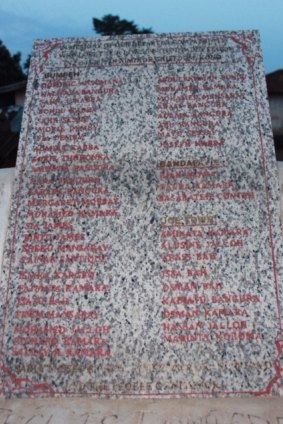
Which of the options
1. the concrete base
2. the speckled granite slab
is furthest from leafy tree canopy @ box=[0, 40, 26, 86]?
the concrete base

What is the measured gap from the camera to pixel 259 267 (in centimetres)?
296

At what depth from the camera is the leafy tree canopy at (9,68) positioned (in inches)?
832

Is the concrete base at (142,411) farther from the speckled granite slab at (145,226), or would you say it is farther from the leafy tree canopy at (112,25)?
the leafy tree canopy at (112,25)

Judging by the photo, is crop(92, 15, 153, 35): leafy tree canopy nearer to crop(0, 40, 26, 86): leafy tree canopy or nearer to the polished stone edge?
crop(0, 40, 26, 86): leafy tree canopy

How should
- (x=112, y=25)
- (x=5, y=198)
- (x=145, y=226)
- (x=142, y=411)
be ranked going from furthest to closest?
(x=112, y=25) → (x=5, y=198) → (x=145, y=226) → (x=142, y=411)

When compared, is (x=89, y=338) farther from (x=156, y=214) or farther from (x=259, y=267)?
(x=259, y=267)

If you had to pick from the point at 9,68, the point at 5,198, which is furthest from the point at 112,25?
the point at 5,198

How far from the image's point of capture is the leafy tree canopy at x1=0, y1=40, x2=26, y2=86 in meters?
21.1

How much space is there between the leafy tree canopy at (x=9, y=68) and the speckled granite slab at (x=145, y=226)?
1878cm

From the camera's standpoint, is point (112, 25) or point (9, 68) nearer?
point (9, 68)

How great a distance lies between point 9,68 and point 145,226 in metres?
20.9

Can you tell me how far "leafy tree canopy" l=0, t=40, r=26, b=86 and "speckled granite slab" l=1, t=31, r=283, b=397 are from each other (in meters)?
18.8

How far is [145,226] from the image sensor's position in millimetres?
3117

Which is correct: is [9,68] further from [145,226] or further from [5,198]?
[145,226]
